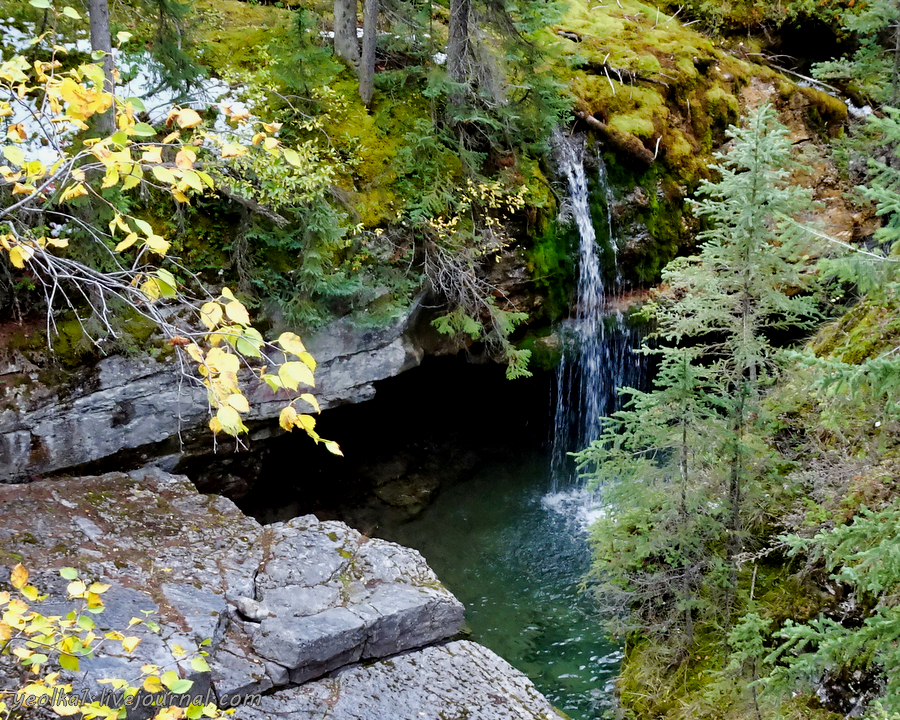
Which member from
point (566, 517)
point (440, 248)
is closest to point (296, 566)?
point (440, 248)

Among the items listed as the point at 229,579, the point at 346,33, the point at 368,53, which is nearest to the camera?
the point at 229,579

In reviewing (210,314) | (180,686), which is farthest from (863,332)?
(180,686)

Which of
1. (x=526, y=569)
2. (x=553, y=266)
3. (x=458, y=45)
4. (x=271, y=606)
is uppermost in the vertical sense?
(x=458, y=45)

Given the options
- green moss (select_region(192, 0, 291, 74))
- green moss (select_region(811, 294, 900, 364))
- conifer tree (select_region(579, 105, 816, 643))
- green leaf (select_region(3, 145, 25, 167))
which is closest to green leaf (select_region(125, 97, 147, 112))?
green leaf (select_region(3, 145, 25, 167))

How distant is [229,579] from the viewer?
20.3 feet

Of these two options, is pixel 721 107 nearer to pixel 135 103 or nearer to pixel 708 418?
pixel 708 418

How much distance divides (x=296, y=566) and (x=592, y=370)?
22.3 feet

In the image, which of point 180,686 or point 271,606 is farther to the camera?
point 271,606

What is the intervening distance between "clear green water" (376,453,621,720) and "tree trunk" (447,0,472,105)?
6.50m

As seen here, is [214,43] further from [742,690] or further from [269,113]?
[742,690]

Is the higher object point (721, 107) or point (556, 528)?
point (721, 107)

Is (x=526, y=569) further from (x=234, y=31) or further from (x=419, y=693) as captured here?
(x=234, y=31)

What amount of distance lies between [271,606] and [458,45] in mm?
7970

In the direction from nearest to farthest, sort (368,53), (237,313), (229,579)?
(237,313)
(229,579)
(368,53)
